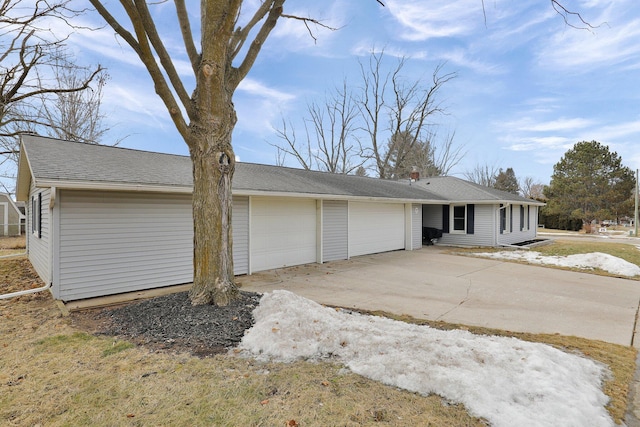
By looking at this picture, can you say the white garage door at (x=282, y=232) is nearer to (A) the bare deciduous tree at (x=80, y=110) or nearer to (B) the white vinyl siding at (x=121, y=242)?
(B) the white vinyl siding at (x=121, y=242)

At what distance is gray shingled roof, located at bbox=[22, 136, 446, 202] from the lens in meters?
5.83

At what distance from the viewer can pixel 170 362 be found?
11.2 ft

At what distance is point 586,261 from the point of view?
10.2 m

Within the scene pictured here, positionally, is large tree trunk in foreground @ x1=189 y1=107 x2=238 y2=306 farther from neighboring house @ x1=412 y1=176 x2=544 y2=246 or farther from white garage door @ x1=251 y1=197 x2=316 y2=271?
neighboring house @ x1=412 y1=176 x2=544 y2=246

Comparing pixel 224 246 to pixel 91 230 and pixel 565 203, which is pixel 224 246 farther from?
pixel 565 203

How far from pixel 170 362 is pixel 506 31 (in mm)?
9715

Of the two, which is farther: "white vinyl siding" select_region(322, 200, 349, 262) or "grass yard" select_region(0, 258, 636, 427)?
"white vinyl siding" select_region(322, 200, 349, 262)

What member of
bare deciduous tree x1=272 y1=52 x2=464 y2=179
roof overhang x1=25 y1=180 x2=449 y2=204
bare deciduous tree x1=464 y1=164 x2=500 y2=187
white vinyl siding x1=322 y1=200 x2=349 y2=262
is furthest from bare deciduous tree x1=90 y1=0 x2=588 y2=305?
bare deciduous tree x1=464 y1=164 x2=500 y2=187

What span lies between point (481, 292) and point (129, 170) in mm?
7811

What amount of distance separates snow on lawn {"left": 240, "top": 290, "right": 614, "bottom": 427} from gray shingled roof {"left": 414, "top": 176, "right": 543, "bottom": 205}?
39.1ft

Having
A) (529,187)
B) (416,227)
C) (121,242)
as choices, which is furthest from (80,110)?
(529,187)

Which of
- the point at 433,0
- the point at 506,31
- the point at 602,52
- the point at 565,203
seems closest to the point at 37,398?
the point at 433,0

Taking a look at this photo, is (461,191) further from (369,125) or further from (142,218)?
(142,218)

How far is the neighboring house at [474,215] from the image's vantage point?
14.7m
